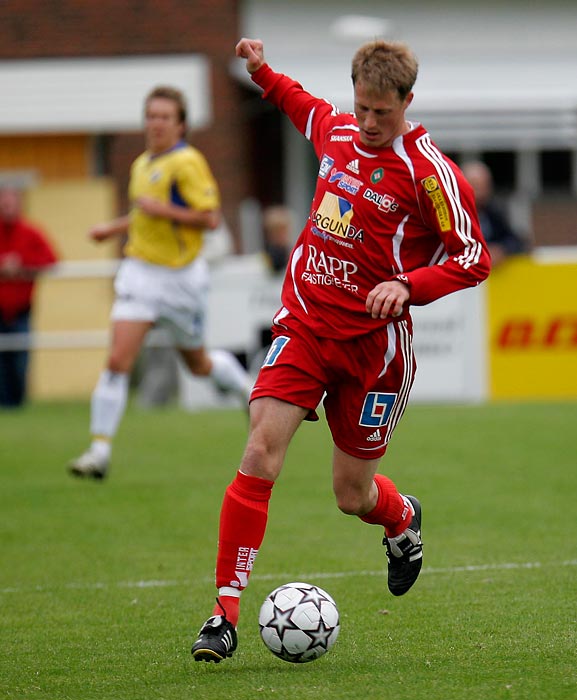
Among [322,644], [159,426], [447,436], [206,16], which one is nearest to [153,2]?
[206,16]

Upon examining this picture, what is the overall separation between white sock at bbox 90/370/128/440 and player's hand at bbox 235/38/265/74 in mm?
4014

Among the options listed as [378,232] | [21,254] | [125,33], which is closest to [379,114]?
[378,232]

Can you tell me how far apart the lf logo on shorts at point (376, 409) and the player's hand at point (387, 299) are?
1.56 ft

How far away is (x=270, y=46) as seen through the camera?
→ 71.6 ft

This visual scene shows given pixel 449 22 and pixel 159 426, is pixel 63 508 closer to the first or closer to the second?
pixel 159 426

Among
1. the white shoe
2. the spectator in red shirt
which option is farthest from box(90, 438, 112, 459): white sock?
the spectator in red shirt

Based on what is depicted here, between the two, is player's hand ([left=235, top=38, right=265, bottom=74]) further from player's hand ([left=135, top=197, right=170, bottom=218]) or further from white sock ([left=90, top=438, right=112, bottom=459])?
white sock ([left=90, top=438, right=112, bottom=459])

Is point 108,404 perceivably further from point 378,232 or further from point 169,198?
point 378,232

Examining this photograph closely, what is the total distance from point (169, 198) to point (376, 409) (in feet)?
15.7

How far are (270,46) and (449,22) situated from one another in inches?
116

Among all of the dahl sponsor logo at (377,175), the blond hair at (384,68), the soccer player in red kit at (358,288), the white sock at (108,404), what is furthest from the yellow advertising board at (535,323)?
the blond hair at (384,68)

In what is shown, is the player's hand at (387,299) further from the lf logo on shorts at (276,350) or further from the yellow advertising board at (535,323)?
the yellow advertising board at (535,323)

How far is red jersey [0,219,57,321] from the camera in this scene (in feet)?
49.9

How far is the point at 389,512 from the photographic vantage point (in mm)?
5957
